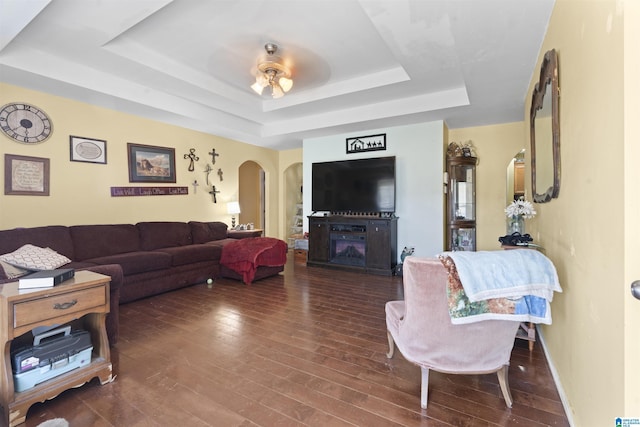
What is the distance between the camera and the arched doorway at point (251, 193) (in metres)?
7.86

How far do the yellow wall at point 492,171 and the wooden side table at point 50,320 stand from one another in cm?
556

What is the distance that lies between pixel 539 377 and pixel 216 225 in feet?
16.2

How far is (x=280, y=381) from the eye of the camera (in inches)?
75.9

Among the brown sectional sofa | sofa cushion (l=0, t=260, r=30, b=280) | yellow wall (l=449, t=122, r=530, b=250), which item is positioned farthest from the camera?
yellow wall (l=449, t=122, r=530, b=250)

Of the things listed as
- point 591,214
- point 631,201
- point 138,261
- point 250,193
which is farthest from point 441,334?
point 250,193

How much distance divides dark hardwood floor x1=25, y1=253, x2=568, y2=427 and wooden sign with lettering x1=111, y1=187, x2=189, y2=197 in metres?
2.09

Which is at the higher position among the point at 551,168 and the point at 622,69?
the point at 622,69

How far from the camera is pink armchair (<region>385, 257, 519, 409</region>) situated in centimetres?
154

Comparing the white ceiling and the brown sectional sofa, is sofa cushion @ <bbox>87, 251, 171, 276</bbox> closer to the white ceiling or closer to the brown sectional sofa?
the brown sectional sofa

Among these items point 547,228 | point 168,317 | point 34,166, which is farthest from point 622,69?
point 34,166

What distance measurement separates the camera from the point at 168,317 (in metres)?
3.04

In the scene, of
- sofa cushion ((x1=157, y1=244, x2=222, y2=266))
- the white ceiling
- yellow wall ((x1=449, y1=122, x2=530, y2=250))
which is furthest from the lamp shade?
yellow wall ((x1=449, y1=122, x2=530, y2=250))

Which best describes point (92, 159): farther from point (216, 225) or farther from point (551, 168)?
point (551, 168)

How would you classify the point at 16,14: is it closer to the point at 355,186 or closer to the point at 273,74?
the point at 273,74
